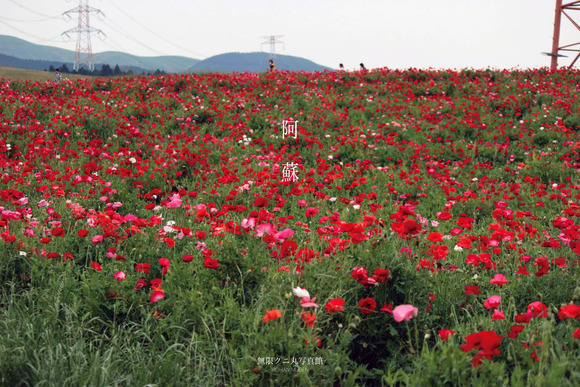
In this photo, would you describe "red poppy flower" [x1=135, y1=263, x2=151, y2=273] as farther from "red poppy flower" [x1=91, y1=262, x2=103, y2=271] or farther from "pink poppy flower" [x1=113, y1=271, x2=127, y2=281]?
"red poppy flower" [x1=91, y1=262, x2=103, y2=271]

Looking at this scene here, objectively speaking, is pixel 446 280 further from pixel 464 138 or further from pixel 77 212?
pixel 464 138

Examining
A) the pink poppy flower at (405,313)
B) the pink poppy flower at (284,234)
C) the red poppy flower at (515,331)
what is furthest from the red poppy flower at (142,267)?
the red poppy flower at (515,331)

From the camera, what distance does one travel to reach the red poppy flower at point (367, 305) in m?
2.13

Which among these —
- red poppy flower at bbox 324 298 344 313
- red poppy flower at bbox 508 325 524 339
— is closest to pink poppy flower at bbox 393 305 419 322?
red poppy flower at bbox 324 298 344 313


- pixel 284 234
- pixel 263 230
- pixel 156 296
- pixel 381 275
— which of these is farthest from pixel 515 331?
pixel 156 296

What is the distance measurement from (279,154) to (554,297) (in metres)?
5.19

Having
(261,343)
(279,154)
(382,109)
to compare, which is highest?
Answer: (382,109)

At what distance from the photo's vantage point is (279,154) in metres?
7.28

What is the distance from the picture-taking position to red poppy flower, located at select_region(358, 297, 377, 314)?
2.13m

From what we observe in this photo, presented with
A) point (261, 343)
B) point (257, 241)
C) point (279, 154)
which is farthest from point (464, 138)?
point (261, 343)

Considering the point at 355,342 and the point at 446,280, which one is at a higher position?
the point at 446,280

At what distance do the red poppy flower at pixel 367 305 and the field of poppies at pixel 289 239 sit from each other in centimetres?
1

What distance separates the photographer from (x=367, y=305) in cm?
218

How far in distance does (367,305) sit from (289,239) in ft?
4.13
